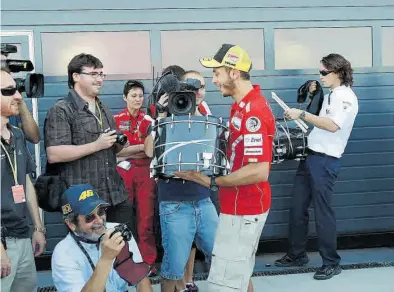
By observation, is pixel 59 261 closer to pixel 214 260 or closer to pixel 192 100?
pixel 214 260

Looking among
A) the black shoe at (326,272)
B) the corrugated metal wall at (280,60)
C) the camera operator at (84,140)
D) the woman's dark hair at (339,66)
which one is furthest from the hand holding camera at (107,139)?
the black shoe at (326,272)

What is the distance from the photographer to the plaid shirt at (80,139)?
12.9ft

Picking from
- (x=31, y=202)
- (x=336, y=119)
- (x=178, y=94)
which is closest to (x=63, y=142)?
(x=31, y=202)

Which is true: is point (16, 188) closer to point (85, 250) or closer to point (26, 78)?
point (85, 250)

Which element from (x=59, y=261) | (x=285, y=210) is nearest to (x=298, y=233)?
(x=285, y=210)

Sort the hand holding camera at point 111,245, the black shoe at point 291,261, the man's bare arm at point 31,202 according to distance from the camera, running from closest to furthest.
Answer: the hand holding camera at point 111,245 < the man's bare arm at point 31,202 < the black shoe at point 291,261

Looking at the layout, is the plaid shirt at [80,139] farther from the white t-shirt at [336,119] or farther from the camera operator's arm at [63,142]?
the white t-shirt at [336,119]

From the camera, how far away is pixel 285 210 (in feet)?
19.5

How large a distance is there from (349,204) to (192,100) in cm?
312

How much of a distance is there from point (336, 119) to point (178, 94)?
6.24 ft

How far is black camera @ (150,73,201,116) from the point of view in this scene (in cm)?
346

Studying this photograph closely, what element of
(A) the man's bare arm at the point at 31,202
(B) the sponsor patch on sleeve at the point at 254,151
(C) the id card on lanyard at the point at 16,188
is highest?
(B) the sponsor patch on sleeve at the point at 254,151

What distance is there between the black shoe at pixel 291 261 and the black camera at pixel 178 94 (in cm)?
232

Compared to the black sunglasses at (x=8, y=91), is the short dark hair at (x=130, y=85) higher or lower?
higher
